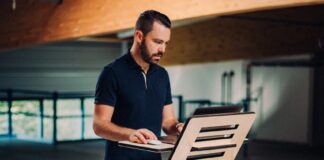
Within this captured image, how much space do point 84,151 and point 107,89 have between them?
7070 millimetres

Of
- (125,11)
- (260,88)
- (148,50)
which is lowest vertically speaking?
(260,88)

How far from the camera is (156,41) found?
2064mm

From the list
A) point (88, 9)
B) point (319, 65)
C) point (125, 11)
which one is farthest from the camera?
point (319, 65)

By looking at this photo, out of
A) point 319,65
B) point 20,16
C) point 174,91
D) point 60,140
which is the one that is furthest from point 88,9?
point 174,91

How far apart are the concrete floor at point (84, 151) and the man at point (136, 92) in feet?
20.1

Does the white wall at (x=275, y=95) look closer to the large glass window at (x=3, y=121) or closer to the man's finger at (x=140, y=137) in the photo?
the large glass window at (x=3, y=121)

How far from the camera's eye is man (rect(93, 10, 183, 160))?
2080 mm

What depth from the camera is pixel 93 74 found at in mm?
13102

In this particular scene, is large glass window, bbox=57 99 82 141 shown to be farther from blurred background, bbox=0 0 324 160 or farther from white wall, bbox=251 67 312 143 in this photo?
white wall, bbox=251 67 312 143

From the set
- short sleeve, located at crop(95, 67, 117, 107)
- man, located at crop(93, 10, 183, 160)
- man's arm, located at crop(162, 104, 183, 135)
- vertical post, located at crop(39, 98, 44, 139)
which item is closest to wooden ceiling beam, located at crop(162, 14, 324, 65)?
vertical post, located at crop(39, 98, 44, 139)

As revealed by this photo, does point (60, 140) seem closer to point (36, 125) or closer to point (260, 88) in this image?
point (36, 125)

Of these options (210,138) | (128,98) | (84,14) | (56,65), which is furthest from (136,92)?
(56,65)

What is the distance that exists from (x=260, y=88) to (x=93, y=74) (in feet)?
14.1

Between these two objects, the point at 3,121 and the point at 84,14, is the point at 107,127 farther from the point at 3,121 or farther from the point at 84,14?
the point at 3,121
